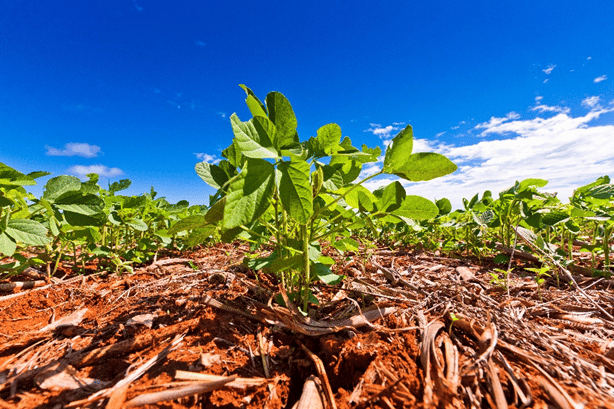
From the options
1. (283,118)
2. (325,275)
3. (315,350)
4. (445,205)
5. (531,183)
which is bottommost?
(315,350)

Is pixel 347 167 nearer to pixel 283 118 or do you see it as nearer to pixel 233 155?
pixel 283 118

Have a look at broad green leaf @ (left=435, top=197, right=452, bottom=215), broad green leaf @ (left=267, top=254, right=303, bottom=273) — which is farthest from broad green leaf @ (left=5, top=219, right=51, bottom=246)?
broad green leaf @ (left=435, top=197, right=452, bottom=215)

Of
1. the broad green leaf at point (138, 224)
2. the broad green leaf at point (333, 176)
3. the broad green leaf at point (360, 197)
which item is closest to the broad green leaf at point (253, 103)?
the broad green leaf at point (333, 176)

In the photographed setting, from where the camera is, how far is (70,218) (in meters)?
1.88

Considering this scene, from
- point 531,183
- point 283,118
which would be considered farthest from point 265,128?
point 531,183

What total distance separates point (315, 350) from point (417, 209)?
32.1 inches

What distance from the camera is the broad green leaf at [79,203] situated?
1801mm

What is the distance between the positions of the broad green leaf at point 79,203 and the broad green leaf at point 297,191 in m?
1.56

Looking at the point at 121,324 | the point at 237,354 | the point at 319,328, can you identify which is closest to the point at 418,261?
the point at 319,328

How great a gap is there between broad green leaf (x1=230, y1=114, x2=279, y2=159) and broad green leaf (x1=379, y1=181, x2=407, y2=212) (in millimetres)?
589

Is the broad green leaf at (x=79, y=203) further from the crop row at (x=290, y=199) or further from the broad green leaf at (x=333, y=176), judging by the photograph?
the broad green leaf at (x=333, y=176)

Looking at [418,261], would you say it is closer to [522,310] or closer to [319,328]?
[522,310]

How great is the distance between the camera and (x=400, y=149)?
1139 millimetres

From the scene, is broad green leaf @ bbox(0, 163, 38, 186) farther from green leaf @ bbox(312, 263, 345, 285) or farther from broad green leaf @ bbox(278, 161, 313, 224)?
green leaf @ bbox(312, 263, 345, 285)
